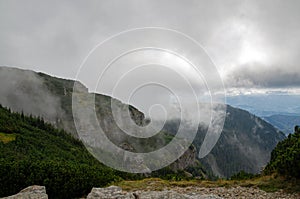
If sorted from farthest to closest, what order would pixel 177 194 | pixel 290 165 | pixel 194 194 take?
pixel 290 165 < pixel 194 194 < pixel 177 194

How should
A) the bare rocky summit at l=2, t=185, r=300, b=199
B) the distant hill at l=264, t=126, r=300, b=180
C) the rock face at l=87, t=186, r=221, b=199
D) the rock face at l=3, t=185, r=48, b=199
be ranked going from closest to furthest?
the rock face at l=87, t=186, r=221, b=199 < the bare rocky summit at l=2, t=185, r=300, b=199 < the rock face at l=3, t=185, r=48, b=199 < the distant hill at l=264, t=126, r=300, b=180

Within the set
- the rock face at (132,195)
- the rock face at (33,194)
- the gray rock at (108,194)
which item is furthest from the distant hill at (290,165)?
the rock face at (33,194)

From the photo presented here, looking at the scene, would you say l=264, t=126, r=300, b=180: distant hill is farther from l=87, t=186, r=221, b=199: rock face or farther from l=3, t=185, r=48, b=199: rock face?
l=3, t=185, r=48, b=199: rock face

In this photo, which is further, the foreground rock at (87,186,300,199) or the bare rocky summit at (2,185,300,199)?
the bare rocky summit at (2,185,300,199)

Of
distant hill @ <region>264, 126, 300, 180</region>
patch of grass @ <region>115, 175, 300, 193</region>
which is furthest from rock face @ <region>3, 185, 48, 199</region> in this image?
distant hill @ <region>264, 126, 300, 180</region>

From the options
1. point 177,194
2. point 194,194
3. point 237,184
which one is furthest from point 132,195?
point 237,184

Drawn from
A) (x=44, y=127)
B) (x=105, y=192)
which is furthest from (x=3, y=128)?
(x=105, y=192)

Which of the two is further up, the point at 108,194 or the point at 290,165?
the point at 290,165

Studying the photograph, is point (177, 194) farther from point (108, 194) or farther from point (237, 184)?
point (237, 184)

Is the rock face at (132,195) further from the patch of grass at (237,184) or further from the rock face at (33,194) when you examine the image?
the patch of grass at (237,184)

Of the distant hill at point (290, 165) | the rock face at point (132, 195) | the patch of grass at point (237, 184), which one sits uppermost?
the distant hill at point (290, 165)

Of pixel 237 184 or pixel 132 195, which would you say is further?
pixel 237 184

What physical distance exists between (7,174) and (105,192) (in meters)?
10.1

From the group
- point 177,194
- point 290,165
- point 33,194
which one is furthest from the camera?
point 290,165
